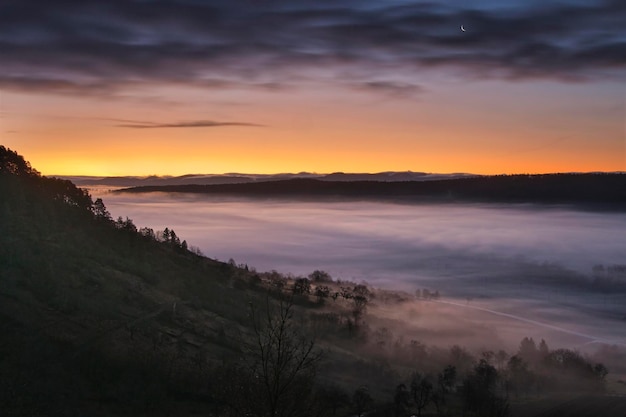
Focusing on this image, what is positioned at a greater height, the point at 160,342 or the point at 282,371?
the point at 282,371

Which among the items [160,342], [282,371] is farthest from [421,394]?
[282,371]

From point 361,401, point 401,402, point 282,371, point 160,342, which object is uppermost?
point 282,371

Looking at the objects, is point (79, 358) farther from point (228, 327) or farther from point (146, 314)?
point (228, 327)

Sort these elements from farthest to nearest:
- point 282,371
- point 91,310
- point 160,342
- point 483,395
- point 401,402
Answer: point 483,395 → point 401,402 → point 160,342 → point 91,310 → point 282,371

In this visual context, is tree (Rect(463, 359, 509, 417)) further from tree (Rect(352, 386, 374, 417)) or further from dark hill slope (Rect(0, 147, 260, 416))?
dark hill slope (Rect(0, 147, 260, 416))

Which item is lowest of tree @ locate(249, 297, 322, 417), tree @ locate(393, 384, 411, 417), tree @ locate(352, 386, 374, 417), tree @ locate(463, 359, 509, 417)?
tree @ locate(463, 359, 509, 417)

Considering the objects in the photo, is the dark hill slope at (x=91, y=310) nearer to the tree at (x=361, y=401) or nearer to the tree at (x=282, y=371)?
the tree at (x=361, y=401)

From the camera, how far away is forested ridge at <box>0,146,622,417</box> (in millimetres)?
69000

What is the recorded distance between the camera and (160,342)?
96688 mm

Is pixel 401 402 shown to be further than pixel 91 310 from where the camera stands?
Yes

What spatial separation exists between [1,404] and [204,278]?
4011 inches

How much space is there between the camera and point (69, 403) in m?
62.5

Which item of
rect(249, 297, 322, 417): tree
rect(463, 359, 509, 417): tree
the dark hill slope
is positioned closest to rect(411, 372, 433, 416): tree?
rect(463, 359, 509, 417): tree

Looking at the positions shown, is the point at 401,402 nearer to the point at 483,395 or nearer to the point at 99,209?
the point at 483,395
